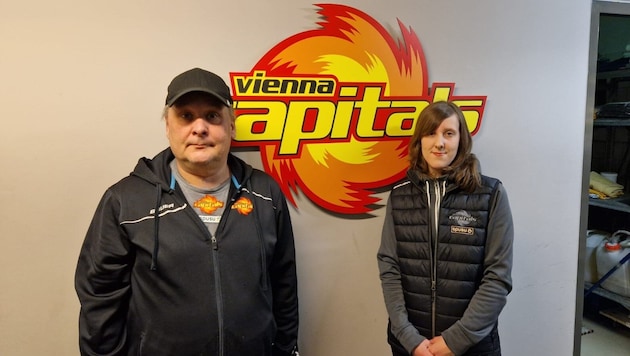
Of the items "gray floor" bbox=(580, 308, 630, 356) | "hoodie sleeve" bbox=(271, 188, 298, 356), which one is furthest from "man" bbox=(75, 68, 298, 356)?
"gray floor" bbox=(580, 308, 630, 356)

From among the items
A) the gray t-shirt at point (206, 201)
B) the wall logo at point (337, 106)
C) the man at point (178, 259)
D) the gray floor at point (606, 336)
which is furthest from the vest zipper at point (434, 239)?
the gray floor at point (606, 336)

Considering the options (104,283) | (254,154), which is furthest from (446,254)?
(104,283)

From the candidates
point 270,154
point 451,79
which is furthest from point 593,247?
point 270,154

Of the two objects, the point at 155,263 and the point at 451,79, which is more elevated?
the point at 451,79

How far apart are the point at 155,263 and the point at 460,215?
39.5 inches

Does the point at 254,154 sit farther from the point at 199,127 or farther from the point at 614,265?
the point at 614,265

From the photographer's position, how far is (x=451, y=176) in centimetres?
142

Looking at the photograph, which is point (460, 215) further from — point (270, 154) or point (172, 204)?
point (172, 204)

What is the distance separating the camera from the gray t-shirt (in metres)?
1.21

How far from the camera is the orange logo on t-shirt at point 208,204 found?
122cm

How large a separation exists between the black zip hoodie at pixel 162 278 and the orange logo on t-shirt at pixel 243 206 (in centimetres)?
3

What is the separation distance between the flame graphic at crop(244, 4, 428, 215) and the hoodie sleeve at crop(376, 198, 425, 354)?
0.19 m

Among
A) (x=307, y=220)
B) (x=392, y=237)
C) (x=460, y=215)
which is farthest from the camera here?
(x=307, y=220)

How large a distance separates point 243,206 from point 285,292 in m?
0.37
